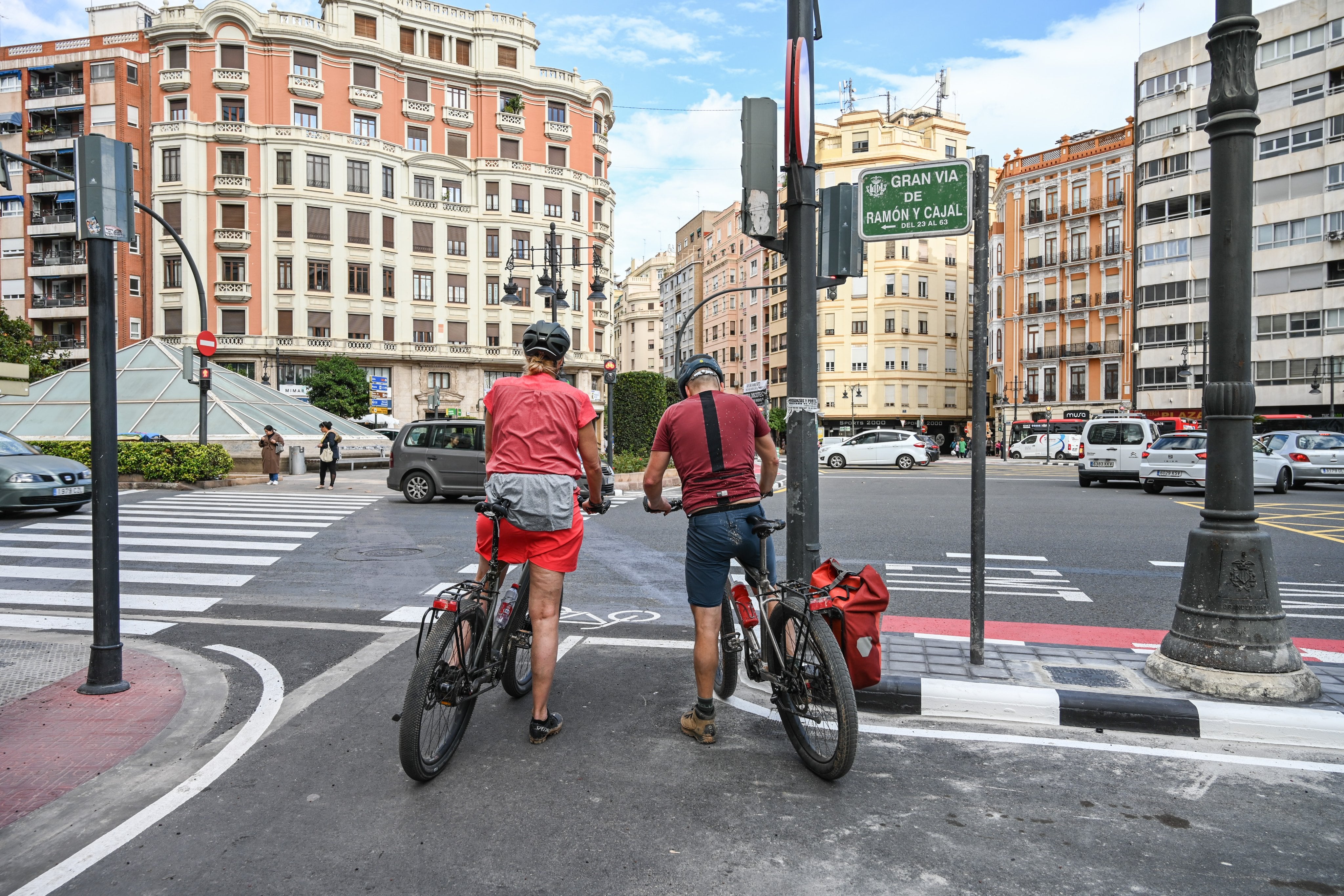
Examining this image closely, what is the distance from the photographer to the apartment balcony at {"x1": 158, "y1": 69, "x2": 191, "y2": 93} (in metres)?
48.6

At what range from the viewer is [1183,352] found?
160ft

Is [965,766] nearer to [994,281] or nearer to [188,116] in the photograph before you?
[188,116]

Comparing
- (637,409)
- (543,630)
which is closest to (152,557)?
(543,630)

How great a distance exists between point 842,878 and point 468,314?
178 ft

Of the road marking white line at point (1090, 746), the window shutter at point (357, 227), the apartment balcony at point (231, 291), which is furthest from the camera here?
the window shutter at point (357, 227)

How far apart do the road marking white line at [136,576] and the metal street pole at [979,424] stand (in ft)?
22.7

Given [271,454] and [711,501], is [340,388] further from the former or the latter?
[711,501]

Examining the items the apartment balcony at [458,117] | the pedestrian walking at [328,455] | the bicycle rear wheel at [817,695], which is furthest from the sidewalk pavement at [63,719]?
the apartment balcony at [458,117]

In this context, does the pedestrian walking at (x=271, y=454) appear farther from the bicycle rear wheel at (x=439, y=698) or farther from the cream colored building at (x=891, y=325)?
the cream colored building at (x=891, y=325)

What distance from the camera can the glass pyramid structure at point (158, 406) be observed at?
26375mm

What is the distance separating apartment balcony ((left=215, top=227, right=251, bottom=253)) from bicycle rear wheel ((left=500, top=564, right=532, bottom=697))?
5223 centimetres

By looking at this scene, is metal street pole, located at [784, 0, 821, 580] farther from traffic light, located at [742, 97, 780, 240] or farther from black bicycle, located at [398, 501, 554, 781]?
black bicycle, located at [398, 501, 554, 781]

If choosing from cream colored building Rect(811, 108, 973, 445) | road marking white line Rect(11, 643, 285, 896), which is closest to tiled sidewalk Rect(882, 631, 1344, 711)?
road marking white line Rect(11, 643, 285, 896)

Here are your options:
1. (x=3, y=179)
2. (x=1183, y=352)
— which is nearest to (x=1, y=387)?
(x=3, y=179)
